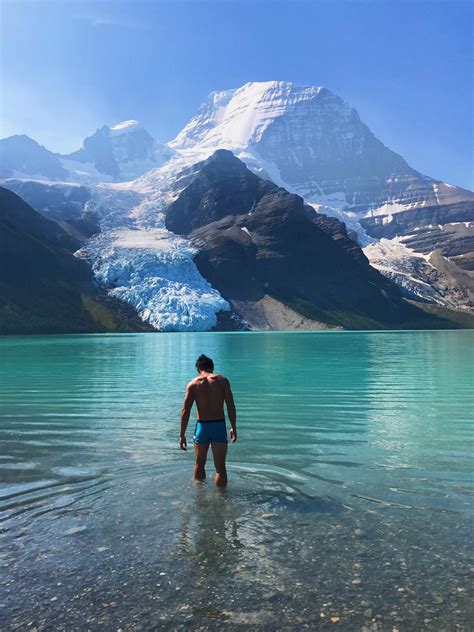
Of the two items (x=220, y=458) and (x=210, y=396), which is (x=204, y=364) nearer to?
(x=210, y=396)

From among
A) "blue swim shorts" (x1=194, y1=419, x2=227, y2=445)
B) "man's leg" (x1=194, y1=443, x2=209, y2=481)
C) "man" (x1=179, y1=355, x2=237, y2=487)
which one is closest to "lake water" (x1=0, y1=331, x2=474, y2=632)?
"man's leg" (x1=194, y1=443, x2=209, y2=481)

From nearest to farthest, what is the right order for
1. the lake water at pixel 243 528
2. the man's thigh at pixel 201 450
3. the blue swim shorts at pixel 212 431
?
the lake water at pixel 243 528 < the blue swim shorts at pixel 212 431 < the man's thigh at pixel 201 450

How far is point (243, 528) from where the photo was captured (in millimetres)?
11953

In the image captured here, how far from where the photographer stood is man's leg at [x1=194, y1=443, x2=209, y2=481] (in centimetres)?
1495

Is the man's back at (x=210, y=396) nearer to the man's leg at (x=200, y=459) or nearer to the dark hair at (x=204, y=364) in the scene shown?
the dark hair at (x=204, y=364)

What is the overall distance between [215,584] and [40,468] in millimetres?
10161

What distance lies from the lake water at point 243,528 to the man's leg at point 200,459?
0.36 meters

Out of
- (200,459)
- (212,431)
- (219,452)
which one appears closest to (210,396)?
(212,431)

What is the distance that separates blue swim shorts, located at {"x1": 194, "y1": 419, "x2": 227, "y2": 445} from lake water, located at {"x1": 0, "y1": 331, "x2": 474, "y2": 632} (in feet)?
4.50

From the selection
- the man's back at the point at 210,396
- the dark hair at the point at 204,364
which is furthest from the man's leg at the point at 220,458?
the dark hair at the point at 204,364

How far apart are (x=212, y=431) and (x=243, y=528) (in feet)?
10.5

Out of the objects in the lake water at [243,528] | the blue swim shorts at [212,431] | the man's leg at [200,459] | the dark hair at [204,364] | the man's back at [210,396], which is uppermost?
the dark hair at [204,364]

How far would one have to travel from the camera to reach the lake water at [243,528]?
857 centimetres

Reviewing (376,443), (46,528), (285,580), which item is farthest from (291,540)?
(376,443)
